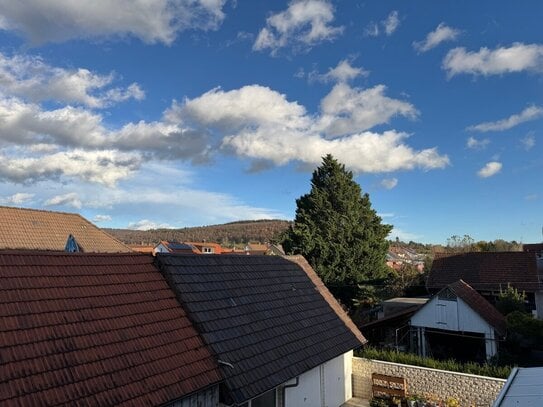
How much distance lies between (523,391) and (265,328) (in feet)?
20.8

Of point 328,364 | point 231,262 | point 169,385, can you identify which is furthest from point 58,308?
point 328,364

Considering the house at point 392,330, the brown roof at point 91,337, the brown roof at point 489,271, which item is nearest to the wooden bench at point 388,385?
the house at point 392,330

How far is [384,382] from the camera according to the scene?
15078 millimetres

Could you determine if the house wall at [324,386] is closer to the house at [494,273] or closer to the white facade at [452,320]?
the white facade at [452,320]

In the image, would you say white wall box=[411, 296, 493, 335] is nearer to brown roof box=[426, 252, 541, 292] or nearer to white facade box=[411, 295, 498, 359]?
white facade box=[411, 295, 498, 359]

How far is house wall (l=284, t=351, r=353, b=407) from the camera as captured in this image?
11688mm

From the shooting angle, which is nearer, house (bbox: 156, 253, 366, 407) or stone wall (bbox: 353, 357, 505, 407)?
house (bbox: 156, 253, 366, 407)

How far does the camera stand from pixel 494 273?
26922 mm

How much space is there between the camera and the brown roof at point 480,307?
19.0 meters

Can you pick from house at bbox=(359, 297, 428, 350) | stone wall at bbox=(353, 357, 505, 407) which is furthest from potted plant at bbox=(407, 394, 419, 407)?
house at bbox=(359, 297, 428, 350)

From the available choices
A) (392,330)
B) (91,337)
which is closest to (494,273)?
(392,330)

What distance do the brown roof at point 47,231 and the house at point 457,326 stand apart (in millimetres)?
20652

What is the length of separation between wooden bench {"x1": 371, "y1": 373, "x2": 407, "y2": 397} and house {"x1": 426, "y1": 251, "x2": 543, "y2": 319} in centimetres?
1344

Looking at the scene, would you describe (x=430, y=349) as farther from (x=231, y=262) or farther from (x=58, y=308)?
(x=58, y=308)
